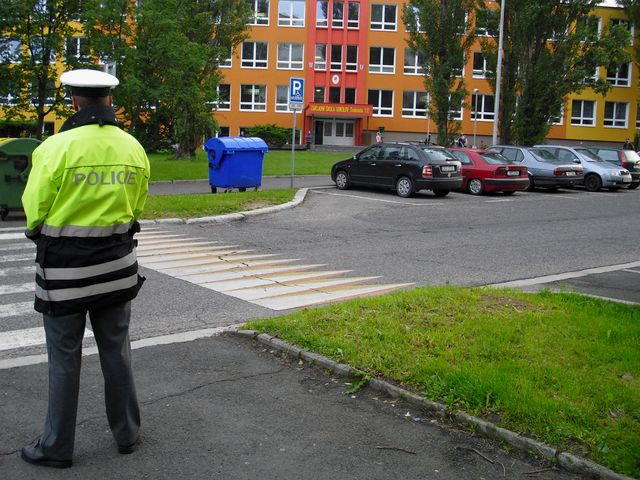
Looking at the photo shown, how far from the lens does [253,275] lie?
397 inches

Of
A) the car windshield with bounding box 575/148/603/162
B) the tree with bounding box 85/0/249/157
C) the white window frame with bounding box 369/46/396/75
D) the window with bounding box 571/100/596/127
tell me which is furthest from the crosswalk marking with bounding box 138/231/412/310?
the window with bounding box 571/100/596/127

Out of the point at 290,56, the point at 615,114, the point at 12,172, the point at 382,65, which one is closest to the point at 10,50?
the point at 12,172

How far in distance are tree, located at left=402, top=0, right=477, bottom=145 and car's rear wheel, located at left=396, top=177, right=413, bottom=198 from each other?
18588 mm

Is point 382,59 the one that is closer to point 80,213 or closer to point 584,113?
point 584,113

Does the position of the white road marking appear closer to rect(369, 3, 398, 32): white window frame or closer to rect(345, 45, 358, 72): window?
rect(345, 45, 358, 72): window

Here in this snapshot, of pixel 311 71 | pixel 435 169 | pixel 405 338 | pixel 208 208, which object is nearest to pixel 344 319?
pixel 405 338

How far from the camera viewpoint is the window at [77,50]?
23525 mm

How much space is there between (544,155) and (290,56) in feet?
132

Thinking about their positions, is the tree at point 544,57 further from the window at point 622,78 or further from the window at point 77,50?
the window at point 622,78

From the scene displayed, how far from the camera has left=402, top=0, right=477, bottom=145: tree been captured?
3922cm

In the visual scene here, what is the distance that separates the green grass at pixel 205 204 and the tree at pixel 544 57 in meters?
22.9

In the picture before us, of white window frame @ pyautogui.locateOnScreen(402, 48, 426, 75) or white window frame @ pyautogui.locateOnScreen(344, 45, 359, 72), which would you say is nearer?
white window frame @ pyautogui.locateOnScreen(344, 45, 359, 72)

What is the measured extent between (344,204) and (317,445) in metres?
15.6

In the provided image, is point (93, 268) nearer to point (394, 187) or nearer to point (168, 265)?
point (168, 265)
